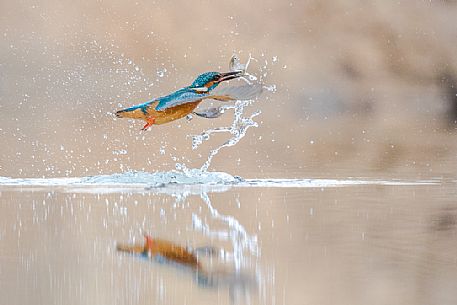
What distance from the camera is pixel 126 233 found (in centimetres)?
270

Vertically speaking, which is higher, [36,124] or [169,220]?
[36,124]

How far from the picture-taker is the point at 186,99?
169 inches

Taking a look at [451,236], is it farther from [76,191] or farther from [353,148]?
[353,148]

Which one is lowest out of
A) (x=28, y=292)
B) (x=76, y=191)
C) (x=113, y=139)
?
(x=28, y=292)

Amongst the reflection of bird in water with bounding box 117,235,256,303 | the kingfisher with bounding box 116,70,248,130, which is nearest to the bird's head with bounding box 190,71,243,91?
the kingfisher with bounding box 116,70,248,130

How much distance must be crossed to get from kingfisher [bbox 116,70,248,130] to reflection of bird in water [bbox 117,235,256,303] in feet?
5.48

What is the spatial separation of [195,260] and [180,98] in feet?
6.99

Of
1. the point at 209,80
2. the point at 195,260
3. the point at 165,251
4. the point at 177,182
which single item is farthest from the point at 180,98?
the point at 195,260

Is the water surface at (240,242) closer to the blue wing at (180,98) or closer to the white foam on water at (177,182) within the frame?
the white foam on water at (177,182)

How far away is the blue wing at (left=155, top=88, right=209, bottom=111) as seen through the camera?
4289mm

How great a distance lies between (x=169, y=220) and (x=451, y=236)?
2.77ft

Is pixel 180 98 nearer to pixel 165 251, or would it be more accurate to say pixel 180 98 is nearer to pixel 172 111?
pixel 172 111

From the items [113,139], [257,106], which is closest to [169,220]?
[113,139]

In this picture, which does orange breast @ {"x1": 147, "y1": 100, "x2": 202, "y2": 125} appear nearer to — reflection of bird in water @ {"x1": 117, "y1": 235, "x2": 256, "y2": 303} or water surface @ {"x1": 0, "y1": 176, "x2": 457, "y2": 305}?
water surface @ {"x1": 0, "y1": 176, "x2": 457, "y2": 305}
